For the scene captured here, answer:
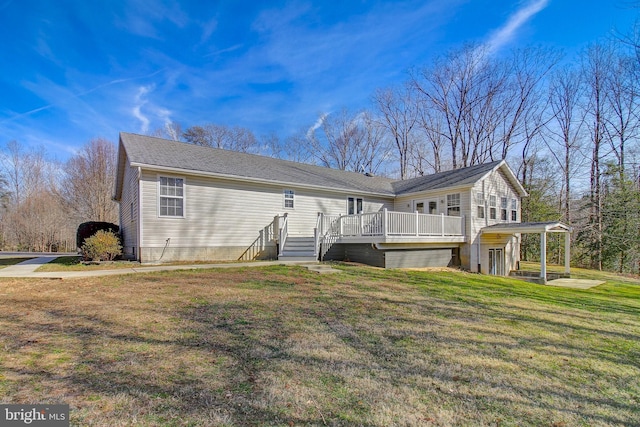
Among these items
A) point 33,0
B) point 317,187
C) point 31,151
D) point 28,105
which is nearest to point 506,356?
point 317,187

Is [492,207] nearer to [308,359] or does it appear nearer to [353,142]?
[308,359]

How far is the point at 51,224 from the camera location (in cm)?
2519

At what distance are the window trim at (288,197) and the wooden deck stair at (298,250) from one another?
1.71m

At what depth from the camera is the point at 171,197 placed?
444 inches

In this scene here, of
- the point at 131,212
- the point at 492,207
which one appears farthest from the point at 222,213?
the point at 492,207

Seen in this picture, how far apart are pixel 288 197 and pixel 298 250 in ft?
9.35

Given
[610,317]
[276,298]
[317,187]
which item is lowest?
[610,317]

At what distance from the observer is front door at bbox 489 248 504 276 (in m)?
15.7

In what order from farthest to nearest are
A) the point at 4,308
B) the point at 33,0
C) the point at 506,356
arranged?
the point at 33,0 → the point at 4,308 → the point at 506,356

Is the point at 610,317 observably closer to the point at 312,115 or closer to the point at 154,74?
the point at 154,74

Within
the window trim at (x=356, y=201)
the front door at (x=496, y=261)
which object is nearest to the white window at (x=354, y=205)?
the window trim at (x=356, y=201)

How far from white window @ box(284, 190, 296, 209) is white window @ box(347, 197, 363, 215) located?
324 centimetres

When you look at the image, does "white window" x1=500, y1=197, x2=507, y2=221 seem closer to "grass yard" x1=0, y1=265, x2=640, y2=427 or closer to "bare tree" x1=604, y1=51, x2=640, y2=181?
"bare tree" x1=604, y1=51, x2=640, y2=181

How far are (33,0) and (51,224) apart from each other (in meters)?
21.7
